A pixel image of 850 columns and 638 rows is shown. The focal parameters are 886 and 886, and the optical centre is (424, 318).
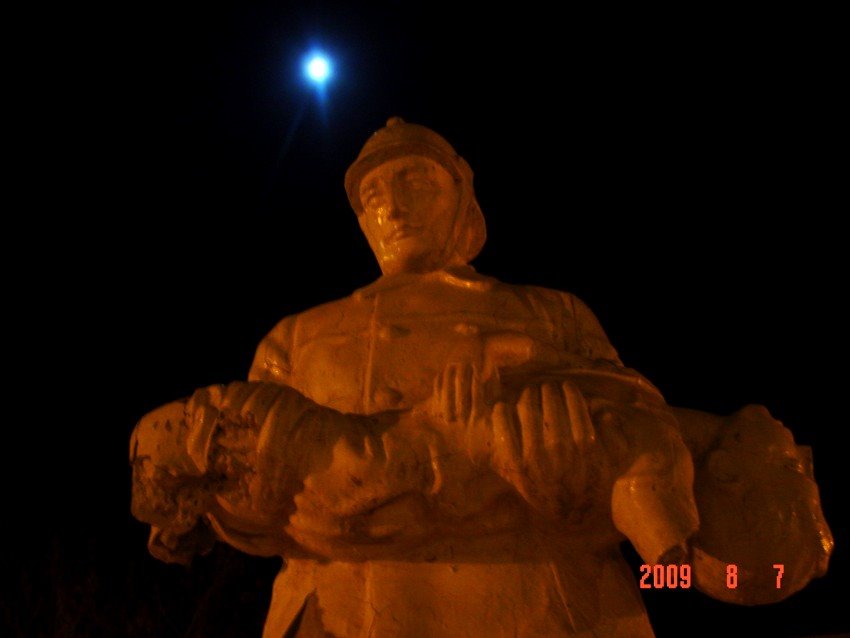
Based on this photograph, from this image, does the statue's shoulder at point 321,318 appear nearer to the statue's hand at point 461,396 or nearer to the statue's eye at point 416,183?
the statue's eye at point 416,183

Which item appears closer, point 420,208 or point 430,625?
point 430,625

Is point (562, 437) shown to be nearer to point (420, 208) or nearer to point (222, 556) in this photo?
point (420, 208)

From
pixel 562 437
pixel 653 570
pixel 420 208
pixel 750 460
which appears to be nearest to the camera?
pixel 562 437

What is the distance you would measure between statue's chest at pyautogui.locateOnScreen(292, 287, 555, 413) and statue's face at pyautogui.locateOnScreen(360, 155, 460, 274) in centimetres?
29

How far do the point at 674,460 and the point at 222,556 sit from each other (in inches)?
278

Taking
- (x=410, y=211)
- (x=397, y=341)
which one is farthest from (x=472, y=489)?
(x=410, y=211)

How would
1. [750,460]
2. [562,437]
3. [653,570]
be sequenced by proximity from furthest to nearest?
[750,460] < [653,570] < [562,437]

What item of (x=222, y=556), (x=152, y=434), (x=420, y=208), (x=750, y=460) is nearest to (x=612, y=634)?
Answer: (x=750, y=460)

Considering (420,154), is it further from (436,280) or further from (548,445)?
(548,445)

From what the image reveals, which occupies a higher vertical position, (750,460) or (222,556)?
(750,460)

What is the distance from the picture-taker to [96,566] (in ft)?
27.8

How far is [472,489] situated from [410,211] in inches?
54.2

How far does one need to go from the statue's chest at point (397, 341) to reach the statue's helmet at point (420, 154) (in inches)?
23.4
